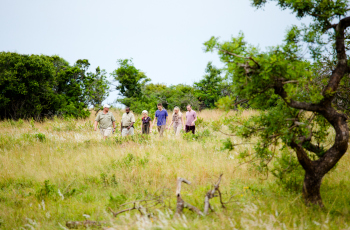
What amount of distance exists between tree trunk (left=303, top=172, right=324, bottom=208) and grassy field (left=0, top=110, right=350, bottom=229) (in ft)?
0.46

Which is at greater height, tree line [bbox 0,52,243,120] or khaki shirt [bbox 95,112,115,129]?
tree line [bbox 0,52,243,120]

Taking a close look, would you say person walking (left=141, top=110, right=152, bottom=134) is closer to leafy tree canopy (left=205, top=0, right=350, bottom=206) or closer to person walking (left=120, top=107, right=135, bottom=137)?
person walking (left=120, top=107, right=135, bottom=137)

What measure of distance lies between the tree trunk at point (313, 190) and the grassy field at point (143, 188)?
14 centimetres

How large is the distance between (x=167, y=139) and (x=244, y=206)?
22.5ft

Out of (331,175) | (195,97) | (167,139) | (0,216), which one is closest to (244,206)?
(331,175)

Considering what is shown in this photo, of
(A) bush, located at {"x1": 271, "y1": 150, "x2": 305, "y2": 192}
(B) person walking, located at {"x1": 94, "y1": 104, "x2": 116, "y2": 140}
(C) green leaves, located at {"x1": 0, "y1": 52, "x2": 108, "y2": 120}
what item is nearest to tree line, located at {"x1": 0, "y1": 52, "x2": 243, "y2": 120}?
(C) green leaves, located at {"x1": 0, "y1": 52, "x2": 108, "y2": 120}

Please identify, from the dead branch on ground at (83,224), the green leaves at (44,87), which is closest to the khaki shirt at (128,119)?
the dead branch on ground at (83,224)

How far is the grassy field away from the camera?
143 inches

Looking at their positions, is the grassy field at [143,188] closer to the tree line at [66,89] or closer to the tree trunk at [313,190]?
the tree trunk at [313,190]

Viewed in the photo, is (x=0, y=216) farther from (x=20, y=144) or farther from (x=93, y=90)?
(x=93, y=90)

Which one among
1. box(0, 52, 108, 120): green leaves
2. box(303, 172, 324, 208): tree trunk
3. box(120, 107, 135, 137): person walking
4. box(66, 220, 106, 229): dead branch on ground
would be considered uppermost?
box(0, 52, 108, 120): green leaves

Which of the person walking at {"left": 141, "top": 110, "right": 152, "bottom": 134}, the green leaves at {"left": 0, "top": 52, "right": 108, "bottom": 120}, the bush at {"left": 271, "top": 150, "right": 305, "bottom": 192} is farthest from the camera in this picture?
the green leaves at {"left": 0, "top": 52, "right": 108, "bottom": 120}

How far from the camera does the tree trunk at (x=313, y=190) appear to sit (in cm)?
410

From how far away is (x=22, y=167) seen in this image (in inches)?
301
